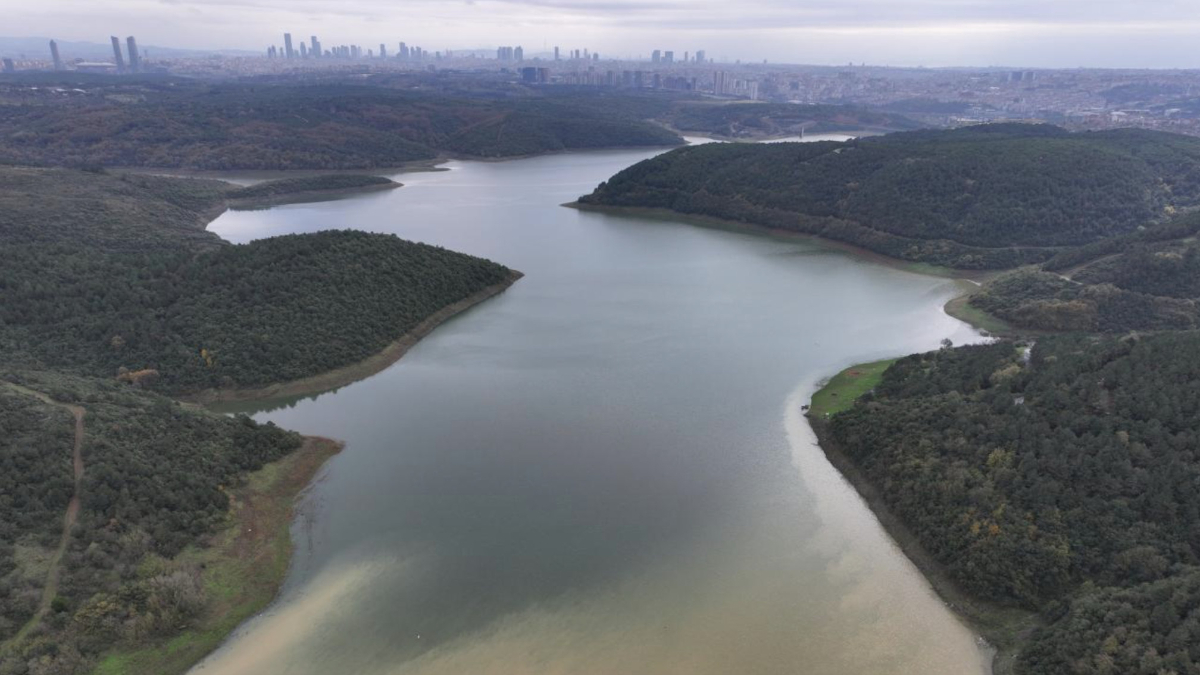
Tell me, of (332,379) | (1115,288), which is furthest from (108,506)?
(1115,288)

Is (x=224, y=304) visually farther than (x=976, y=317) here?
No

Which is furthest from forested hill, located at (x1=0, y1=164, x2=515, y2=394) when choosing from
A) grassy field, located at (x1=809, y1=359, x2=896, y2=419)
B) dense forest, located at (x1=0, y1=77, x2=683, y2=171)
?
dense forest, located at (x1=0, y1=77, x2=683, y2=171)

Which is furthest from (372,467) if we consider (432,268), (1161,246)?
(1161,246)

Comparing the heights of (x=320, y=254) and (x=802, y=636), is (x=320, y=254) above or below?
above

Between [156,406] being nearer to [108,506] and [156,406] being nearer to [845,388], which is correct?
[108,506]

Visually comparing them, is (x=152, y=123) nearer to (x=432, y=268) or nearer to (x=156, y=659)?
(x=432, y=268)

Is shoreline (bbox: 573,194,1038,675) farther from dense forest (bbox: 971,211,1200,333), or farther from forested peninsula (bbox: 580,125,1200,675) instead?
dense forest (bbox: 971,211,1200,333)
